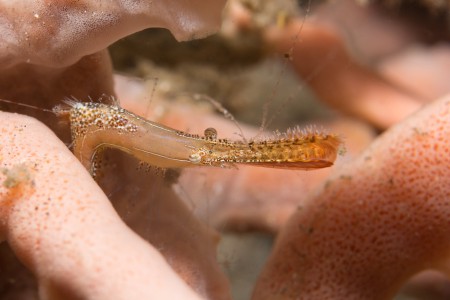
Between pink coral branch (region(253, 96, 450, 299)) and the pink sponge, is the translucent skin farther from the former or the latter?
pink coral branch (region(253, 96, 450, 299))

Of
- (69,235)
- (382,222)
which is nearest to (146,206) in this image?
(69,235)

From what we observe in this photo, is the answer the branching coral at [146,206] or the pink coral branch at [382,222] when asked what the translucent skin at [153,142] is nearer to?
the branching coral at [146,206]

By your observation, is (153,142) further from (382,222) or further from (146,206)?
(382,222)

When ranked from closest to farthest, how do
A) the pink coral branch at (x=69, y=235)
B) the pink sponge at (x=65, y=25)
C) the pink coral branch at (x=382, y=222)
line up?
the pink coral branch at (x=69, y=235), the pink sponge at (x=65, y=25), the pink coral branch at (x=382, y=222)

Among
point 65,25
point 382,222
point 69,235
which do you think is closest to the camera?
point 69,235

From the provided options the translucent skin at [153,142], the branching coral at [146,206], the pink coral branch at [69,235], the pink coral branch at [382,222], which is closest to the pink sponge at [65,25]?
the branching coral at [146,206]

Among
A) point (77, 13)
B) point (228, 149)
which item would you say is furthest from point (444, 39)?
point (77, 13)

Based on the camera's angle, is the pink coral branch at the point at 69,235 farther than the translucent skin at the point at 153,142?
No

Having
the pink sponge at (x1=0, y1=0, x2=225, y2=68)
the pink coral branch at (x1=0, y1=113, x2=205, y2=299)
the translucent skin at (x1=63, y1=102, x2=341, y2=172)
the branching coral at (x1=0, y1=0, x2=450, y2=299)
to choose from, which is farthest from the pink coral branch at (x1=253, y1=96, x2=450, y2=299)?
the pink sponge at (x1=0, y1=0, x2=225, y2=68)

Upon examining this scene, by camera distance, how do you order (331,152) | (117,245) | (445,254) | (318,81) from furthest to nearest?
1. (318,81)
2. (445,254)
3. (331,152)
4. (117,245)

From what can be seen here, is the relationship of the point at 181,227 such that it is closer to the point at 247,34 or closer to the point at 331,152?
the point at 331,152

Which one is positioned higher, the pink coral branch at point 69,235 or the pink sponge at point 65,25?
the pink sponge at point 65,25
